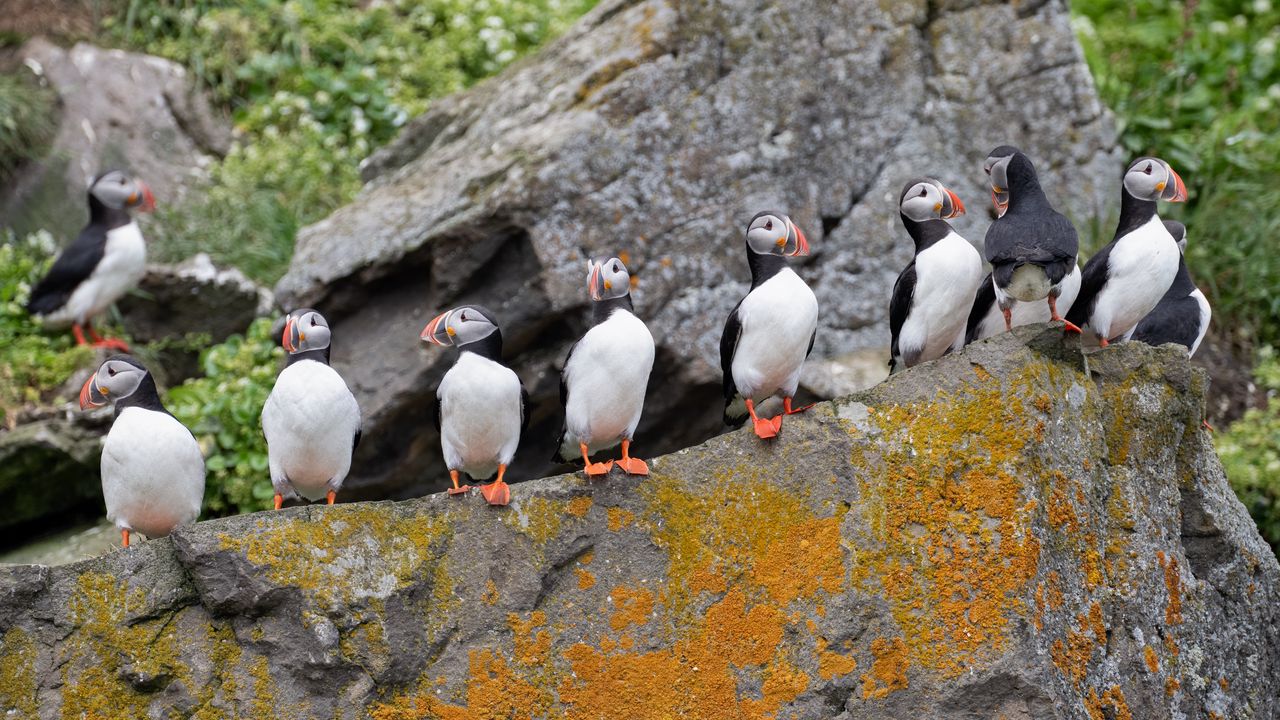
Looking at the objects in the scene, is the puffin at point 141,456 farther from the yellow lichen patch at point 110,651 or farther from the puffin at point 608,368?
the puffin at point 608,368

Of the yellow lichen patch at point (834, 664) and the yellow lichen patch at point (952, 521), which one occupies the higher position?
the yellow lichen patch at point (952, 521)

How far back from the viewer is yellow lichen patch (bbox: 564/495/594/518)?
4477mm

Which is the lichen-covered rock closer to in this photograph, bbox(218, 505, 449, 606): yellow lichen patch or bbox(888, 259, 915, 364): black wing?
bbox(218, 505, 449, 606): yellow lichen patch

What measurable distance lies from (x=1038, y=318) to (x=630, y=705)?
218 cm

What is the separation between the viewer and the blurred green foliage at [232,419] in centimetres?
695

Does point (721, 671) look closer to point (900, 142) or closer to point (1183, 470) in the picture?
point (1183, 470)

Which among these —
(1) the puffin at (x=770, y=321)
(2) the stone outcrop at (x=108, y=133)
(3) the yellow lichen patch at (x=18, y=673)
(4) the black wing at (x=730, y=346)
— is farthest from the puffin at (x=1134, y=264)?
(2) the stone outcrop at (x=108, y=133)

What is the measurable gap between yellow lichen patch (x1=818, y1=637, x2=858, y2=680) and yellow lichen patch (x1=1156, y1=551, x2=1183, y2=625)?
116 cm

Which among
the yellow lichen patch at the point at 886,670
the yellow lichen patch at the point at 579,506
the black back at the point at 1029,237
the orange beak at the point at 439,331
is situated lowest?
the yellow lichen patch at the point at 886,670

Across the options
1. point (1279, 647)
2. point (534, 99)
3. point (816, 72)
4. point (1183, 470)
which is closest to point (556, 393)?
point (534, 99)

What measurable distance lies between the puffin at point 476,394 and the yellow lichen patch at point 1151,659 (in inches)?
87.2

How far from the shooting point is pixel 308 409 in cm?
484

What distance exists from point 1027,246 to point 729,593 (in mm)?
1566

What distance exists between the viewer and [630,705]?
14.1 feet
